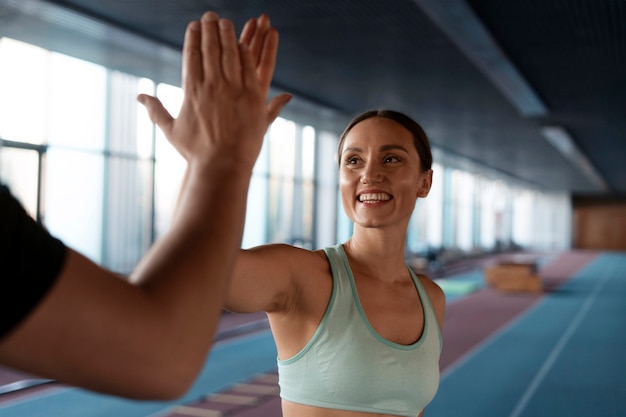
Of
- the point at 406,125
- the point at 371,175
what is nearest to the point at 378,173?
the point at 371,175

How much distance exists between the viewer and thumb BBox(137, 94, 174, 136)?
84 cm

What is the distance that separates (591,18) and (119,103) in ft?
23.7

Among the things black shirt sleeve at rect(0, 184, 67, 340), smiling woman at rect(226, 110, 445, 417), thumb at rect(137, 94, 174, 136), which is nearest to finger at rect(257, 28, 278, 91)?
thumb at rect(137, 94, 174, 136)

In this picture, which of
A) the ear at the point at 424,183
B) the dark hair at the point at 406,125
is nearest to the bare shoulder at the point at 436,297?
the ear at the point at 424,183

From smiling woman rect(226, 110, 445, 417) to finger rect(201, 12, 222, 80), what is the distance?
67 cm

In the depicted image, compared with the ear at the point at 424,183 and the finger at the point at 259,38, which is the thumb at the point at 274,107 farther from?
the ear at the point at 424,183

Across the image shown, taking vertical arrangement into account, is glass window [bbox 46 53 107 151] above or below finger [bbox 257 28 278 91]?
above

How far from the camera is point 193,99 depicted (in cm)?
77

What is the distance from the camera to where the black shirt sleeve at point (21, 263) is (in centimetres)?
55

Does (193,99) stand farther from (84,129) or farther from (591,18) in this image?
(84,129)

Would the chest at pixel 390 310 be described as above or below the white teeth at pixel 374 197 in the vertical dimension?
below

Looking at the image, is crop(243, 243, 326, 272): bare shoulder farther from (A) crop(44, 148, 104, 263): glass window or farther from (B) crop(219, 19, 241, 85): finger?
(A) crop(44, 148, 104, 263): glass window

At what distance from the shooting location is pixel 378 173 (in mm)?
1831

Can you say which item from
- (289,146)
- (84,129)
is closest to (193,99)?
(84,129)
